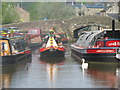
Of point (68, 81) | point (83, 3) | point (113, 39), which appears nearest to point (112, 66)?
point (113, 39)

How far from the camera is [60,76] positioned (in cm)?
2348

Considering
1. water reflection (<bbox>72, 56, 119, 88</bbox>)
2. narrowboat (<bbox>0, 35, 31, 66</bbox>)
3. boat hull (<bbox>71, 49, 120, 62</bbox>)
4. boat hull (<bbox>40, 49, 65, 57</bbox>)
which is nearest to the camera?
water reflection (<bbox>72, 56, 119, 88</bbox>)

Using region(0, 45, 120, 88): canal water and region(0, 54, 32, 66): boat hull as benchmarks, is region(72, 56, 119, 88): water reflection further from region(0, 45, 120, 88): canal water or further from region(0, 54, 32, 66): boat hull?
region(0, 54, 32, 66): boat hull

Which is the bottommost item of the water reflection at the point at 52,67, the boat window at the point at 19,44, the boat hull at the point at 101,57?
the water reflection at the point at 52,67

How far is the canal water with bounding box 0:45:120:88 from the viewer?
20414 millimetres

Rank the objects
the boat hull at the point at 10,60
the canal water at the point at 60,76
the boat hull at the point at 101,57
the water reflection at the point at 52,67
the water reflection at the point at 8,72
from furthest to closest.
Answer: the boat hull at the point at 101,57 → the boat hull at the point at 10,60 → the water reflection at the point at 52,67 → the water reflection at the point at 8,72 → the canal water at the point at 60,76

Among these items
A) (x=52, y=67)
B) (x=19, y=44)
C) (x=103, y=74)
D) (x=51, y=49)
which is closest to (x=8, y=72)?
(x=52, y=67)

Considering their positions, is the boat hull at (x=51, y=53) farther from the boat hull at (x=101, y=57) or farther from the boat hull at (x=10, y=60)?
the boat hull at (x=101, y=57)

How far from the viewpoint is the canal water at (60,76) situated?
20414 millimetres

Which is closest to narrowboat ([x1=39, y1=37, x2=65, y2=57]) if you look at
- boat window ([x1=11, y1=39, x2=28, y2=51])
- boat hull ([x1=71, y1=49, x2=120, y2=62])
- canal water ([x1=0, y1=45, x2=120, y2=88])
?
boat window ([x1=11, y1=39, x2=28, y2=51])

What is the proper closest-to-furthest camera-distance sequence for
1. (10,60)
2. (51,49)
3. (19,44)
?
(10,60) → (19,44) → (51,49)

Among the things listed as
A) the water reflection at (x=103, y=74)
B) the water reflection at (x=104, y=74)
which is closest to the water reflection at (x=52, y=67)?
the water reflection at (x=103, y=74)

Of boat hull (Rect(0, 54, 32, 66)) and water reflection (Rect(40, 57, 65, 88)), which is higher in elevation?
boat hull (Rect(0, 54, 32, 66))

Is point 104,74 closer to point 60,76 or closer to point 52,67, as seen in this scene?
point 60,76
